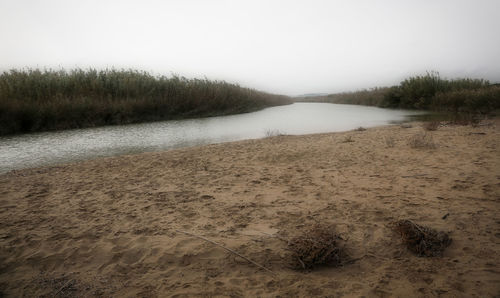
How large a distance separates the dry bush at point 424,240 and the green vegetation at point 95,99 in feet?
32.5

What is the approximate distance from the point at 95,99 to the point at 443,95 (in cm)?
1655

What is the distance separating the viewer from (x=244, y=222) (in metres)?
2.58

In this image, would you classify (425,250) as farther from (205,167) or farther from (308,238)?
(205,167)

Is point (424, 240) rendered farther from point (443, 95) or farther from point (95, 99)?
point (443, 95)

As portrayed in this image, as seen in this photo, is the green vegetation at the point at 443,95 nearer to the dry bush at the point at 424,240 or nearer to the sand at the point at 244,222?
the sand at the point at 244,222

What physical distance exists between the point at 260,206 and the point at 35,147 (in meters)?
6.02

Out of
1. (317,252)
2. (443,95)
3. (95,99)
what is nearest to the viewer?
(317,252)

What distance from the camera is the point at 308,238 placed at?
200cm

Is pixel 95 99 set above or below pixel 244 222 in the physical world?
above

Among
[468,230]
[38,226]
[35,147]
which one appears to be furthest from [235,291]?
[35,147]

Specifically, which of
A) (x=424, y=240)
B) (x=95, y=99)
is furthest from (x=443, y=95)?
(x=95, y=99)

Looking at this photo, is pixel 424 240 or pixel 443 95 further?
pixel 443 95

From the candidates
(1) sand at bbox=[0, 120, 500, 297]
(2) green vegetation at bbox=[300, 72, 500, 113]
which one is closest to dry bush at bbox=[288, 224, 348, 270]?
(1) sand at bbox=[0, 120, 500, 297]

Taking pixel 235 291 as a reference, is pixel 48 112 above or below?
above
